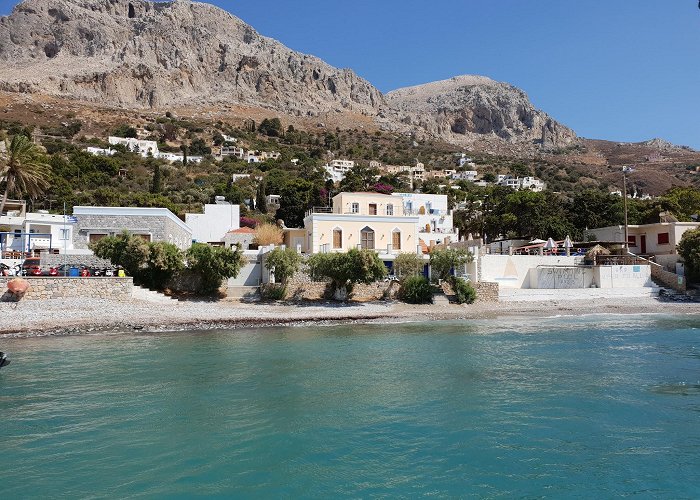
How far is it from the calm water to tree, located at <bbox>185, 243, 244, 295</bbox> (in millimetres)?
13073

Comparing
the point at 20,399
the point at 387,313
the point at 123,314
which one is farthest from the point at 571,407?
the point at 123,314

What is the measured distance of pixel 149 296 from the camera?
3331 cm

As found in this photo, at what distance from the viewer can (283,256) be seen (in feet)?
118

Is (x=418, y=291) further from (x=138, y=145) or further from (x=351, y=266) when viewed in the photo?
(x=138, y=145)

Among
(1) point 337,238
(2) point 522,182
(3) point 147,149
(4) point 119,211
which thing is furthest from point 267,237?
(2) point 522,182

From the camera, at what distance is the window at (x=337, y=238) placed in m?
42.9

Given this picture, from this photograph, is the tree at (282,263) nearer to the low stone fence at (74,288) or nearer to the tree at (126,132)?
the low stone fence at (74,288)

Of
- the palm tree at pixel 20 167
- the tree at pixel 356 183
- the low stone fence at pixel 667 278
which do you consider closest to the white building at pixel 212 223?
the palm tree at pixel 20 167

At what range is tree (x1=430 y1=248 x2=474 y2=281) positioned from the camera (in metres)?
37.9

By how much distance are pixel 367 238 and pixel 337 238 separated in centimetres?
235

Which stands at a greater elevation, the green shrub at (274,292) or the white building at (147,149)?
the white building at (147,149)

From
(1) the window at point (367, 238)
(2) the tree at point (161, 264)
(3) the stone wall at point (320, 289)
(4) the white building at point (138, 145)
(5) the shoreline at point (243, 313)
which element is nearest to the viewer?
(5) the shoreline at point (243, 313)

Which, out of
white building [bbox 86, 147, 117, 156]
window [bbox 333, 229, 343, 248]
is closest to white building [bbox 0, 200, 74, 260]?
window [bbox 333, 229, 343, 248]

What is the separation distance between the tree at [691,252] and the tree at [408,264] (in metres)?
20.1
